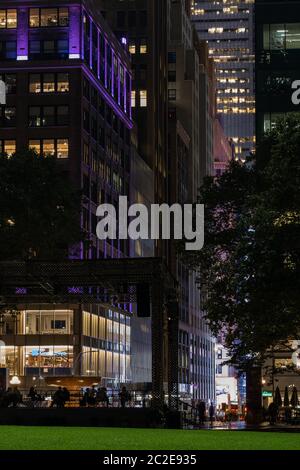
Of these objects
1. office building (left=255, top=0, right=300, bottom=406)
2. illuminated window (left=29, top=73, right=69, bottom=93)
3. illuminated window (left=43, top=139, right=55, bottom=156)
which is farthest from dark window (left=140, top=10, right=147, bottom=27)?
office building (left=255, top=0, right=300, bottom=406)

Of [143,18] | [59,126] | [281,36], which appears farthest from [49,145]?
[143,18]

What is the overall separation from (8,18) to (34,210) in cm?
5656

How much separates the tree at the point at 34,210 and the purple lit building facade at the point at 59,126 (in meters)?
41.1

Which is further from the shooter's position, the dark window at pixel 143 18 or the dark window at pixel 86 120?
the dark window at pixel 143 18

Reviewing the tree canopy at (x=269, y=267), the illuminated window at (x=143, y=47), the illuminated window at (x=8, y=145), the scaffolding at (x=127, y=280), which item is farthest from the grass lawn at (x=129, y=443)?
the illuminated window at (x=143, y=47)

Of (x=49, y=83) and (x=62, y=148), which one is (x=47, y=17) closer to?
(x=49, y=83)

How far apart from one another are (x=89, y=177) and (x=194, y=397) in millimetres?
88067

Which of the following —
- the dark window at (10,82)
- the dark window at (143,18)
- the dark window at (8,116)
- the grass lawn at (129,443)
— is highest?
the dark window at (143,18)

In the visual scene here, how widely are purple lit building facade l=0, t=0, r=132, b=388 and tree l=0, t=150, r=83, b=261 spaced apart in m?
41.1

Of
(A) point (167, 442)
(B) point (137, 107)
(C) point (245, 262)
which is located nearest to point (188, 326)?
(B) point (137, 107)

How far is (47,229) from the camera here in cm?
6856

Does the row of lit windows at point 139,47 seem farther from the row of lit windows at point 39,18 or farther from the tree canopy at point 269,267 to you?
the tree canopy at point 269,267

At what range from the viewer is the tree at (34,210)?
6750 cm

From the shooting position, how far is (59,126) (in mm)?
118125
